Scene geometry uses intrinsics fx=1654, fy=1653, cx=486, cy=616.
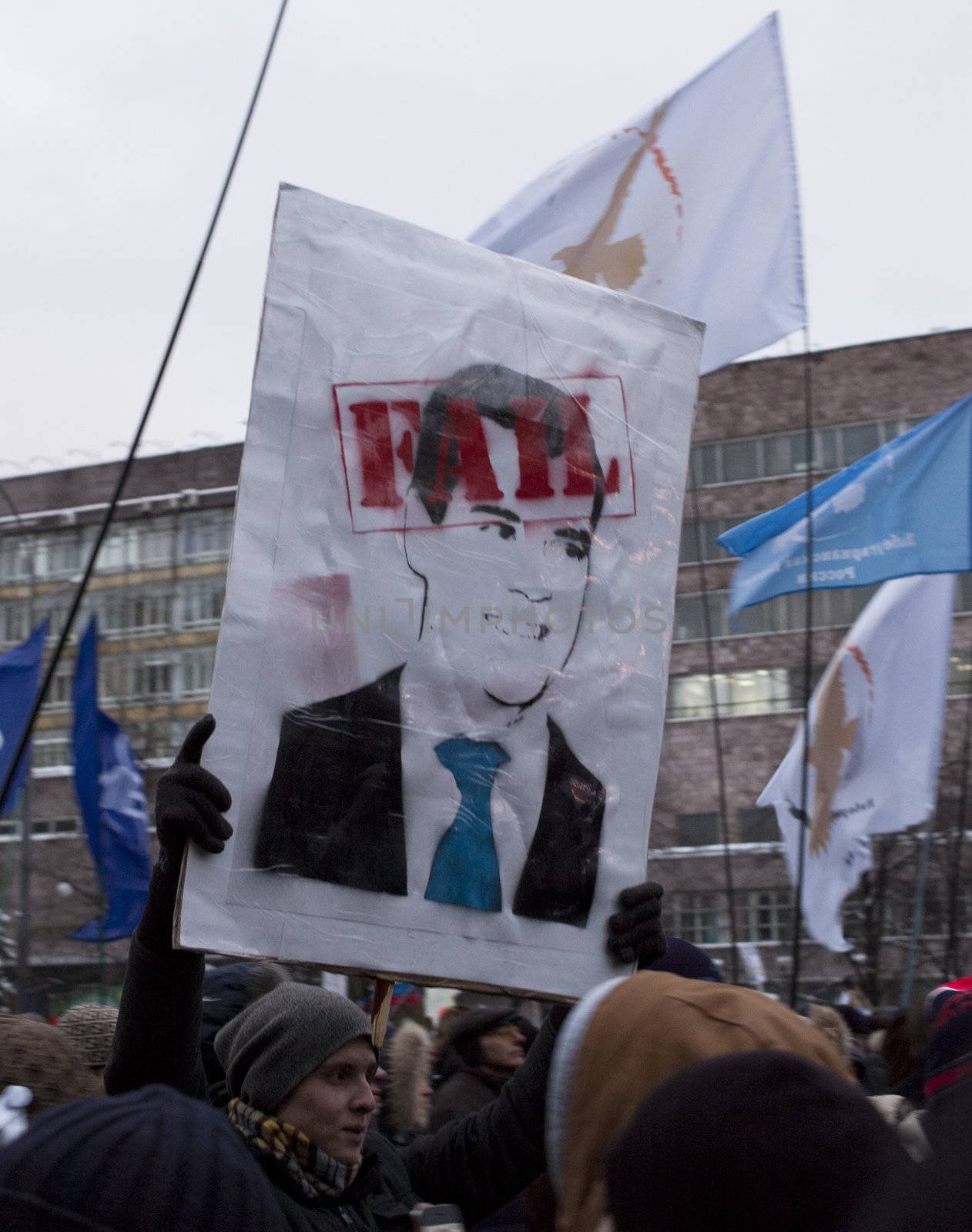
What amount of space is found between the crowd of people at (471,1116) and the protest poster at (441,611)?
0.14 m

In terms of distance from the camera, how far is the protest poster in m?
2.83

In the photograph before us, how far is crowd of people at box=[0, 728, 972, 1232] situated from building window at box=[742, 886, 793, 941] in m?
32.8

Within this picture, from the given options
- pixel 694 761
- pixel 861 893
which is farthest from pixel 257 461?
pixel 694 761

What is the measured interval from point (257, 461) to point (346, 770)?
0.57 meters

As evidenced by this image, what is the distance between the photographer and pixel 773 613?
39.4m

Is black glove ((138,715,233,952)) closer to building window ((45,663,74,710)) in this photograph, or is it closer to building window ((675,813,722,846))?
building window ((675,813,722,846))

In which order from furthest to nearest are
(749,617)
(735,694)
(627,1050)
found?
(735,694) → (749,617) → (627,1050)

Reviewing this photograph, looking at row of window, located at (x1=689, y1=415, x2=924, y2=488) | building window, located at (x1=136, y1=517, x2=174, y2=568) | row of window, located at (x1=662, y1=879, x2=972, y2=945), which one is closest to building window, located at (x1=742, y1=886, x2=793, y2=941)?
row of window, located at (x1=662, y1=879, x2=972, y2=945)

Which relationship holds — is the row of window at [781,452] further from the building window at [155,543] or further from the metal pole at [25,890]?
the metal pole at [25,890]

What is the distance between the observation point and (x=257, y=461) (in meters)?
2.95

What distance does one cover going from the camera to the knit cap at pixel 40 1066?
2645 millimetres

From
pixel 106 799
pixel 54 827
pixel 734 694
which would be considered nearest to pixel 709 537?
pixel 734 694

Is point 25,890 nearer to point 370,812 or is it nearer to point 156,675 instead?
point 156,675

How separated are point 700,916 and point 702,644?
6467 millimetres
